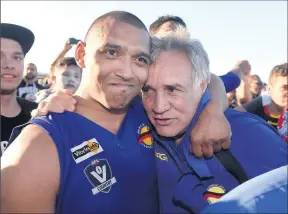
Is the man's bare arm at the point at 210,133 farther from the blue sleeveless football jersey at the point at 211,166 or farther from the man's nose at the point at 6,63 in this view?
the man's nose at the point at 6,63

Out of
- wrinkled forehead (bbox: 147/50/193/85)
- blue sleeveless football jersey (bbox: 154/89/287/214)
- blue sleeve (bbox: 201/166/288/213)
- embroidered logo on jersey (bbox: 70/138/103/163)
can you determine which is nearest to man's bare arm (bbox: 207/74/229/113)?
blue sleeveless football jersey (bbox: 154/89/287/214)

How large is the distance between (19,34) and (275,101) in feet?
11.0

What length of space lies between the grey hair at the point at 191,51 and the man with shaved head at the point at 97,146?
0.14 metres

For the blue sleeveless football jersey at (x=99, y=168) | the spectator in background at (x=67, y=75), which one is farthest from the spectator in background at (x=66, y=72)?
the blue sleeveless football jersey at (x=99, y=168)

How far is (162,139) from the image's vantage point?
226 centimetres

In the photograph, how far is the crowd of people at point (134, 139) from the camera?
5.54 ft

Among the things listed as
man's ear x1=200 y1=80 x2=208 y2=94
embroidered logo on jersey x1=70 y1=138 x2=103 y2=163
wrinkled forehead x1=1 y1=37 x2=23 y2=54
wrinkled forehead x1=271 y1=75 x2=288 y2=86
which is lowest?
embroidered logo on jersey x1=70 y1=138 x2=103 y2=163

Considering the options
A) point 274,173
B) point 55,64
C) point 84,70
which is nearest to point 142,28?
point 84,70

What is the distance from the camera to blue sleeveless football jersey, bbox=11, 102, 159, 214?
68.9 inches

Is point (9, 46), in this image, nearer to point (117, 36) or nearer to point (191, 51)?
point (117, 36)

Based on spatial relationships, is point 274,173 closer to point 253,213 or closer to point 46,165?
point 253,213

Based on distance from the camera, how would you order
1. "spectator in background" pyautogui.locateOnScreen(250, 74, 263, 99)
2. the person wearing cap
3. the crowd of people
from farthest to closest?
"spectator in background" pyautogui.locateOnScreen(250, 74, 263, 99) → the person wearing cap → the crowd of people

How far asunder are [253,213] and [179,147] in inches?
57.3

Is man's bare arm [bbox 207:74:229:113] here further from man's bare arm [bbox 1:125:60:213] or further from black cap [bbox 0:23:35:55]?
black cap [bbox 0:23:35:55]
